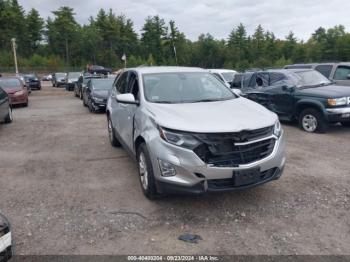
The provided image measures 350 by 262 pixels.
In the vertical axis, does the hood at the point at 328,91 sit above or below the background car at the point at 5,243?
above

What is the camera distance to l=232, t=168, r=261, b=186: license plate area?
152 inches

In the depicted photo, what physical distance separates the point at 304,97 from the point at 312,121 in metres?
0.65

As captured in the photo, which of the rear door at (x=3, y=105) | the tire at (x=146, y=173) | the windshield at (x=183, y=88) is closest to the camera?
the tire at (x=146, y=173)

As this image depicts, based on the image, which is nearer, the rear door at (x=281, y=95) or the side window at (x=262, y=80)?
the rear door at (x=281, y=95)

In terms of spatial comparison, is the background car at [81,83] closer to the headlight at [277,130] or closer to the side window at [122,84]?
the side window at [122,84]

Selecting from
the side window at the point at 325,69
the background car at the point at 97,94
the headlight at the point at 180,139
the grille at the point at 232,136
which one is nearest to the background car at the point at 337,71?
the side window at the point at 325,69

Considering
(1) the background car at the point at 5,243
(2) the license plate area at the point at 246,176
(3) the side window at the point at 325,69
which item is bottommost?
(1) the background car at the point at 5,243

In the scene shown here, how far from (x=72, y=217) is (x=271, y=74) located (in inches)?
305

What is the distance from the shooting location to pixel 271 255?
3299mm

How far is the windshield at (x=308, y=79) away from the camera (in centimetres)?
919

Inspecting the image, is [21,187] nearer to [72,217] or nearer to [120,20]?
[72,217]

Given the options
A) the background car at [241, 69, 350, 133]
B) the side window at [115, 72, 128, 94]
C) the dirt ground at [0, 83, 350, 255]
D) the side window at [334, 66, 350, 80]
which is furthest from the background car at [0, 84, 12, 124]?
the side window at [334, 66, 350, 80]

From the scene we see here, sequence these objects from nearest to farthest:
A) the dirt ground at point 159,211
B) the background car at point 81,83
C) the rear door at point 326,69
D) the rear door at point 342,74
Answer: the dirt ground at point 159,211
the rear door at point 342,74
the rear door at point 326,69
the background car at point 81,83

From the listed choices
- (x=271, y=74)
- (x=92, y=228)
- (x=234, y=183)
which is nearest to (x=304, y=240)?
(x=234, y=183)
